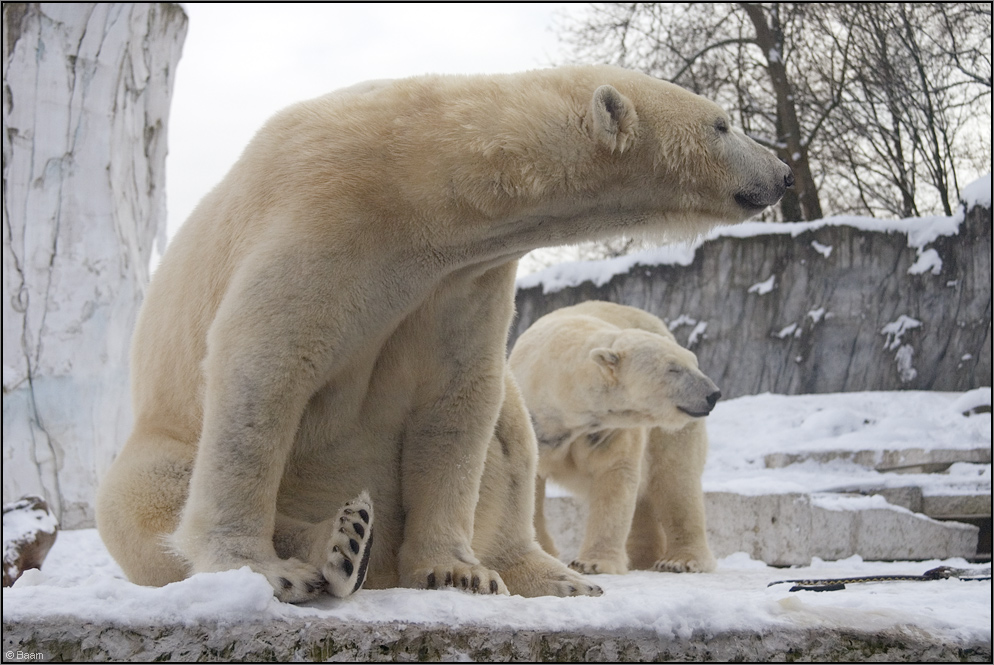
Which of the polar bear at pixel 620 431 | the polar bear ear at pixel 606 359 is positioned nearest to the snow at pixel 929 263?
the polar bear at pixel 620 431

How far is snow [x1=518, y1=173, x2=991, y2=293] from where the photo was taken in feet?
38.8

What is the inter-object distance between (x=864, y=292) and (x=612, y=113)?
10925 mm

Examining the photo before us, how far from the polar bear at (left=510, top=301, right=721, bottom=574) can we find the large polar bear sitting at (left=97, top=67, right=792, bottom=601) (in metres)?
2.44

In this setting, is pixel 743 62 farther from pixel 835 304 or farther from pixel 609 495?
pixel 609 495

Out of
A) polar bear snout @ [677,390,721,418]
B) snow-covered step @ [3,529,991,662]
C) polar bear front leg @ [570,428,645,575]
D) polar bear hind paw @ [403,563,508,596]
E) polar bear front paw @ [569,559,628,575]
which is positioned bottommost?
polar bear front paw @ [569,559,628,575]

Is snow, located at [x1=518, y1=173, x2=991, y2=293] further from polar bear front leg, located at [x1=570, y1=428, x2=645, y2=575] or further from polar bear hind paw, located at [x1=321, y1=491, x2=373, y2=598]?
polar bear hind paw, located at [x1=321, y1=491, x2=373, y2=598]

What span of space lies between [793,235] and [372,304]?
11284 mm

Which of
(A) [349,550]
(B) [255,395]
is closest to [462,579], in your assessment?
(A) [349,550]

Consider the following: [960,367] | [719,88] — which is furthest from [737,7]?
[960,367]

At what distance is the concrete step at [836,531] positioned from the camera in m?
6.63

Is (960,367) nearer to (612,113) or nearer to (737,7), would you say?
(737,7)

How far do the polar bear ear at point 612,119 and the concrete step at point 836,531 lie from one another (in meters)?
5.01

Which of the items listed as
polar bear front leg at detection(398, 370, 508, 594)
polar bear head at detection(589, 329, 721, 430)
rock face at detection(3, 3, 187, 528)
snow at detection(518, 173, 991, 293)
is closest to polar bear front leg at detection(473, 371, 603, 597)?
polar bear front leg at detection(398, 370, 508, 594)

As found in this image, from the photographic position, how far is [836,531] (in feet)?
21.9
